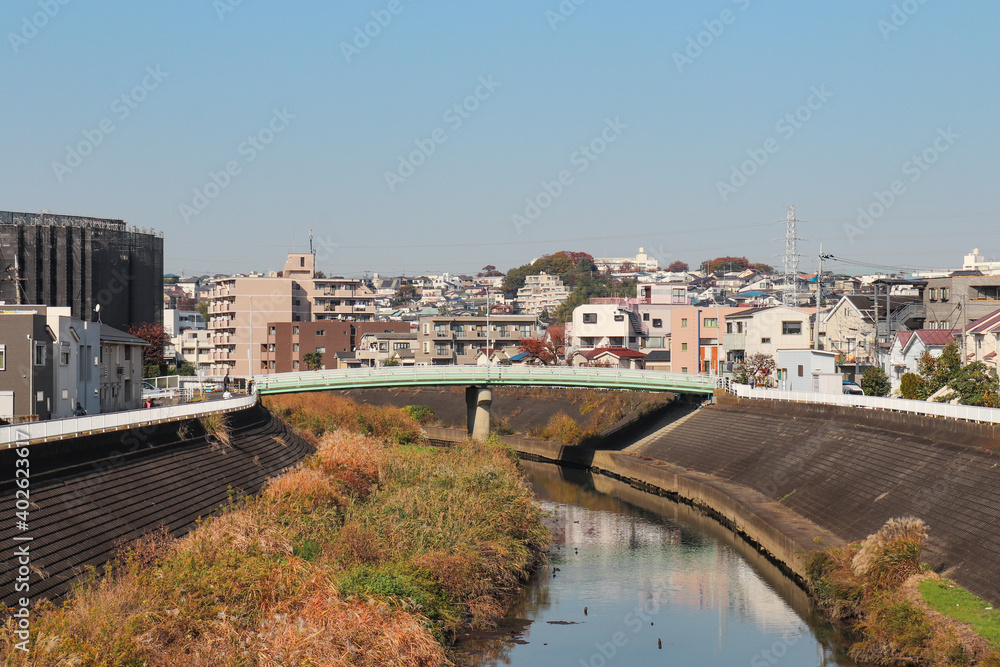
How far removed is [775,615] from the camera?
26.6 metres

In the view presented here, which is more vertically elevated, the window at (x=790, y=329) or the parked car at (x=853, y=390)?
the window at (x=790, y=329)

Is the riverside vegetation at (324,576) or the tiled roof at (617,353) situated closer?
the riverside vegetation at (324,576)

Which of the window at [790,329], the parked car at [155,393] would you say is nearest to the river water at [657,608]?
the parked car at [155,393]

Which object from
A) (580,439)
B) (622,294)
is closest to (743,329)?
(580,439)

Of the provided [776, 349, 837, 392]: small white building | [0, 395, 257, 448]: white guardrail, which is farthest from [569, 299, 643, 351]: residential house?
[0, 395, 257, 448]: white guardrail

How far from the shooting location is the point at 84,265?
8256cm

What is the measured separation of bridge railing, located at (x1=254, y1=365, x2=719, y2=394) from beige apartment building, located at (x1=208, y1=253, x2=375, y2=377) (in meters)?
43.7

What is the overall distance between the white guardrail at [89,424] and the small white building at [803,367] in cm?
3354

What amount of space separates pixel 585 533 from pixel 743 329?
43389 millimetres

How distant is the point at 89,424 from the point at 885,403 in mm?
28297

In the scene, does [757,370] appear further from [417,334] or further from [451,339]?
[417,334]

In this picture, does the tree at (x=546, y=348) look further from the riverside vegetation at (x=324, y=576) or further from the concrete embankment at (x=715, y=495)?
the riverside vegetation at (x=324, y=576)

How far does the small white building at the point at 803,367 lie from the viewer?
5512 cm

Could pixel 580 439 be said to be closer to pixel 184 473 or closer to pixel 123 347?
pixel 123 347
